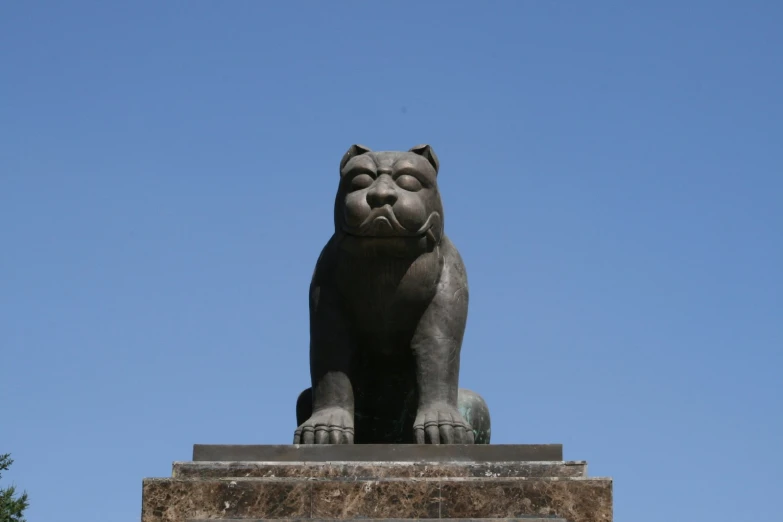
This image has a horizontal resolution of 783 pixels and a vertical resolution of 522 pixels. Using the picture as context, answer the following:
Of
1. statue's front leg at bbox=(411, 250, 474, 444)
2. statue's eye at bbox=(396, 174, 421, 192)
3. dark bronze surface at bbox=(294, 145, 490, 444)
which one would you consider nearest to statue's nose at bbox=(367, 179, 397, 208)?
dark bronze surface at bbox=(294, 145, 490, 444)

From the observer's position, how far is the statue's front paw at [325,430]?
1106 centimetres

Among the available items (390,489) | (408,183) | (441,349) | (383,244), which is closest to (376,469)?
(390,489)

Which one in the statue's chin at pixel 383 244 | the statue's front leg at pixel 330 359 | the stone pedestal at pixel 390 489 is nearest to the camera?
the stone pedestal at pixel 390 489

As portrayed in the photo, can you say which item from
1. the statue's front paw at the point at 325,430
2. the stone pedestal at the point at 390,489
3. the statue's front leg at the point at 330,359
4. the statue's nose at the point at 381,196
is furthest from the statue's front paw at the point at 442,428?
the statue's nose at the point at 381,196

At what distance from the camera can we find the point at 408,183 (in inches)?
446

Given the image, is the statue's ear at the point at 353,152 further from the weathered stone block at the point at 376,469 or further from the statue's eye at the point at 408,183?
the weathered stone block at the point at 376,469

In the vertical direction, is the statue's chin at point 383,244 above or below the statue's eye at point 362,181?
below

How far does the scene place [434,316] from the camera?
37.9 feet

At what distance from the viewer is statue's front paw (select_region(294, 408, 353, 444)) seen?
36.3ft

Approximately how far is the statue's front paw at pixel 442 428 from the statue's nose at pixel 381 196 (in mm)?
1611

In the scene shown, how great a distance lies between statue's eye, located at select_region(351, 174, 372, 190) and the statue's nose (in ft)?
0.48

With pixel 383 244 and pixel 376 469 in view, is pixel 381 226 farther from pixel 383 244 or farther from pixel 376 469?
pixel 376 469

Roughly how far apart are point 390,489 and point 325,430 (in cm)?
102

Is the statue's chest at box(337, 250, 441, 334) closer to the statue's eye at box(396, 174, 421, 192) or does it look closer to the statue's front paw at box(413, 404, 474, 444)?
the statue's eye at box(396, 174, 421, 192)
